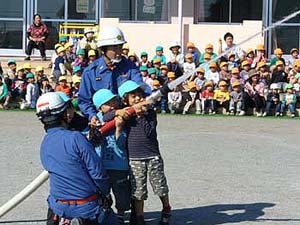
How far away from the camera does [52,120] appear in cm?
647

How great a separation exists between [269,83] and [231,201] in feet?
33.1

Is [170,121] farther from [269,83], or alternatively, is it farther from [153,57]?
[153,57]

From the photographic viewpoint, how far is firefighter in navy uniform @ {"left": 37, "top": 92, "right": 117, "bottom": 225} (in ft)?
20.8

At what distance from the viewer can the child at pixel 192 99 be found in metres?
18.7

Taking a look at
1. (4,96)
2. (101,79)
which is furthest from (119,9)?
(101,79)

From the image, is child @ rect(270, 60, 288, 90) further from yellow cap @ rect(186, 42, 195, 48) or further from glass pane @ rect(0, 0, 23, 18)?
glass pane @ rect(0, 0, 23, 18)

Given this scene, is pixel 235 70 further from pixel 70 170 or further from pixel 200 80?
pixel 70 170

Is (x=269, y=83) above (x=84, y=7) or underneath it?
underneath

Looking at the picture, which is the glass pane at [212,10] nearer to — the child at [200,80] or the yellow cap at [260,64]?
the yellow cap at [260,64]

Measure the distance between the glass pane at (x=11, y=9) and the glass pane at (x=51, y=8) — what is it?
64cm

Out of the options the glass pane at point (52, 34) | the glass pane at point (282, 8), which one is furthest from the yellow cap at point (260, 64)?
the glass pane at point (52, 34)

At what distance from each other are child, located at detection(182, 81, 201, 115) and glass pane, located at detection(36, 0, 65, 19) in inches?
273

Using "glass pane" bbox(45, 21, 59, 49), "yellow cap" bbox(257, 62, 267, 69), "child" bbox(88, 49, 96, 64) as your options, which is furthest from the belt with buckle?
"glass pane" bbox(45, 21, 59, 49)

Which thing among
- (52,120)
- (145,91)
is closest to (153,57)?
(145,91)
